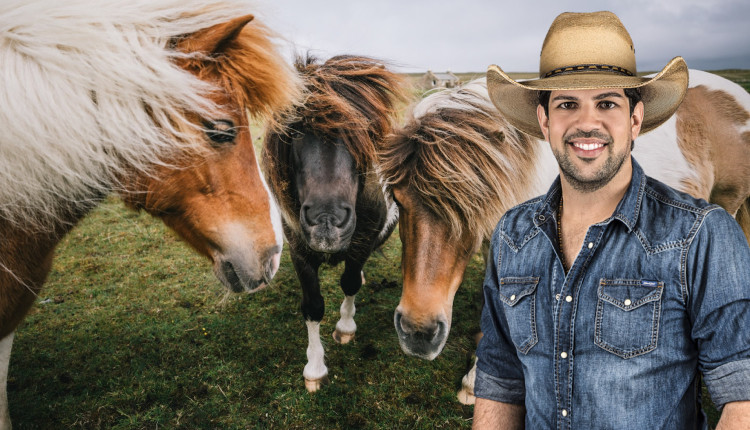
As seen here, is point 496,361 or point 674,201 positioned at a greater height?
point 674,201

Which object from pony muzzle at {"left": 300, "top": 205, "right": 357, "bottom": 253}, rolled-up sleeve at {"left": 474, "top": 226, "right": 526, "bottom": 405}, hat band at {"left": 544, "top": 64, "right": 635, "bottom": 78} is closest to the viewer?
hat band at {"left": 544, "top": 64, "right": 635, "bottom": 78}

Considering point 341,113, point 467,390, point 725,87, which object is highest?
point 725,87

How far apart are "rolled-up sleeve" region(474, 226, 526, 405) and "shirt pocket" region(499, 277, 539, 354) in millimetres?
82

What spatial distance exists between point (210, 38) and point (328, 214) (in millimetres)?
1167

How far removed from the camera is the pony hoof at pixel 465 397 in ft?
9.99

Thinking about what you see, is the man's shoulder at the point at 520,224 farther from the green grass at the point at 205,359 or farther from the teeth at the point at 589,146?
the green grass at the point at 205,359

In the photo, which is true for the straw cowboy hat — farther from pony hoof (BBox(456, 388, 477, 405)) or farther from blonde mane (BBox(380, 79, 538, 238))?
pony hoof (BBox(456, 388, 477, 405))

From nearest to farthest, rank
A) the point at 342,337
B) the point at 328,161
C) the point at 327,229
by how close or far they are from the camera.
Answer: the point at 327,229, the point at 328,161, the point at 342,337

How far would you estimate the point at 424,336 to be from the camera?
227 cm

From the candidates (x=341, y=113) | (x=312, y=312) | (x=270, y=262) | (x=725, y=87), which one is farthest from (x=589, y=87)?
(x=725, y=87)

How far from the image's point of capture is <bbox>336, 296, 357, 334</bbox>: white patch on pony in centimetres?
381

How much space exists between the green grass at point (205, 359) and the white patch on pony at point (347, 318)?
151 mm

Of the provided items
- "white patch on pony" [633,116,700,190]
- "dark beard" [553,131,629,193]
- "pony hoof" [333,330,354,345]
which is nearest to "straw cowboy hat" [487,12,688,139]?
"dark beard" [553,131,629,193]

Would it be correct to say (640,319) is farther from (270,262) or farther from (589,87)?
(270,262)
